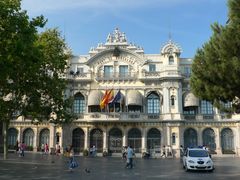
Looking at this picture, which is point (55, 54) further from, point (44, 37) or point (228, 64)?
point (228, 64)

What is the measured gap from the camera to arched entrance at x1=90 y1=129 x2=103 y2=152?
53.8 metres

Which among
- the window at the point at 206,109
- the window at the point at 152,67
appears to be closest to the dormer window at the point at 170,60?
the window at the point at 152,67

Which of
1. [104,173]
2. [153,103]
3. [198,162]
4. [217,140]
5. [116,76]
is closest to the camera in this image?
[104,173]

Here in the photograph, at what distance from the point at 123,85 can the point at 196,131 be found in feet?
42.6

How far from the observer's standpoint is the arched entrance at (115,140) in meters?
53.4

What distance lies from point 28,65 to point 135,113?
1264 inches

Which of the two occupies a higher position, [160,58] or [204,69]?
[160,58]

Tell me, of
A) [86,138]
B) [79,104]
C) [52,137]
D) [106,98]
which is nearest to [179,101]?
[106,98]

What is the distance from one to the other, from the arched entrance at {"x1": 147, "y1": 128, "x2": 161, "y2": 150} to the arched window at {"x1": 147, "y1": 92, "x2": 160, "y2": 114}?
294cm

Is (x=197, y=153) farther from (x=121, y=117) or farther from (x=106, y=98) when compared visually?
(x=121, y=117)

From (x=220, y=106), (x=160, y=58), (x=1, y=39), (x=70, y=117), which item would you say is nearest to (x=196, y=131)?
(x=160, y=58)

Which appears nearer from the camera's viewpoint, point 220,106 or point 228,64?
point 228,64

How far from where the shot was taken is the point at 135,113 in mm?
52844

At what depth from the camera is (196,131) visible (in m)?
53.2
